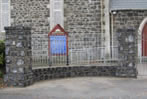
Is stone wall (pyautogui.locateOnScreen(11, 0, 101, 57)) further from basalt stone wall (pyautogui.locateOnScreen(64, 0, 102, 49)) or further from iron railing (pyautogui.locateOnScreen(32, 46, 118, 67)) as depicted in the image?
iron railing (pyautogui.locateOnScreen(32, 46, 118, 67))

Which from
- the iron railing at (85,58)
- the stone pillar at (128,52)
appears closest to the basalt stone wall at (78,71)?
the iron railing at (85,58)

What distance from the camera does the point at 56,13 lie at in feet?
45.1

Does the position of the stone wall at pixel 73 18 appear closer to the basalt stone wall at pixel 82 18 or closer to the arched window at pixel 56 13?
the basalt stone wall at pixel 82 18

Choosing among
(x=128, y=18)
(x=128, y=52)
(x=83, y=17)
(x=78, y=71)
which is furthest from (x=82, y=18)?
(x=128, y=52)

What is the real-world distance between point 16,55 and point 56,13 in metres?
6.27

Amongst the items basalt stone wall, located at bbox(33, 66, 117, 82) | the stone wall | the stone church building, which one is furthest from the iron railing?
the stone wall

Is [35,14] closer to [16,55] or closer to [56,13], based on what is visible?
[56,13]

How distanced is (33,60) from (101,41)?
5.10 m

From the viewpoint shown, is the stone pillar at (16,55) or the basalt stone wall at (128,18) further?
the basalt stone wall at (128,18)

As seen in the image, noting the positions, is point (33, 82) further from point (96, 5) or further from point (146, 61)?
point (96, 5)

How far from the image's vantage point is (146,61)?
10.9 meters

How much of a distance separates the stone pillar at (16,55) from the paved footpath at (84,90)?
0.49 meters

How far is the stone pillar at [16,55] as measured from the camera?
8.04 m

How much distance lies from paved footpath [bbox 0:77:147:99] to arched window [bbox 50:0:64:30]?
17.7ft
